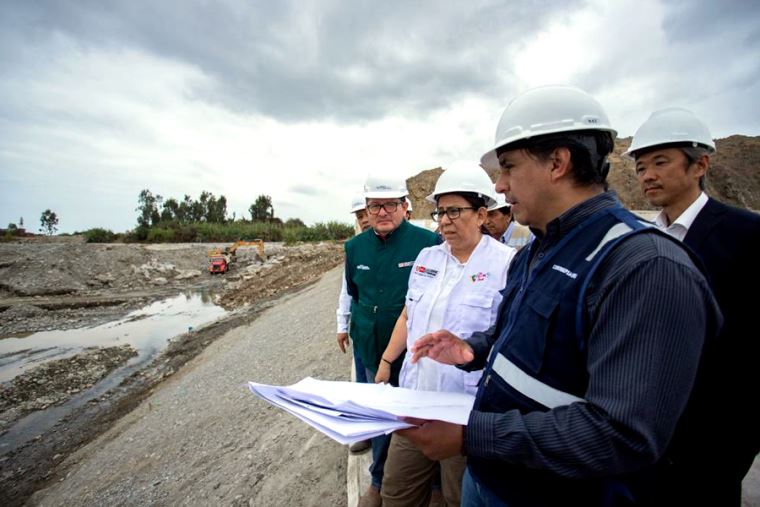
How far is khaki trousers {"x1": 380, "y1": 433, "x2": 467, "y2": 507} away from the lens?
2133mm

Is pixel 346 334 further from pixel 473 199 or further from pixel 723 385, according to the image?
pixel 723 385

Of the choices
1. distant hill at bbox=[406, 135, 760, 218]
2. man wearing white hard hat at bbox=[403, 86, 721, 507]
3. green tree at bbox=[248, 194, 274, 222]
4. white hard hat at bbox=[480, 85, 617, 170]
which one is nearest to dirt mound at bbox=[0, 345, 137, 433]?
man wearing white hard hat at bbox=[403, 86, 721, 507]

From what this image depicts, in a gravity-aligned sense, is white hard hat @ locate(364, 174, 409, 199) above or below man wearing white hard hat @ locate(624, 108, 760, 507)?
above

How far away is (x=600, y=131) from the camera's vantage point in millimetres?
1179

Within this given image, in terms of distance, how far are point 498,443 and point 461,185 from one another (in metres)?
1.60

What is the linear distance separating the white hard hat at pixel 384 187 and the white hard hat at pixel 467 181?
0.83 m

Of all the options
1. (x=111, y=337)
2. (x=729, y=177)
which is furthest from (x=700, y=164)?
(x=729, y=177)

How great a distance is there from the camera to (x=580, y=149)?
3.76 ft

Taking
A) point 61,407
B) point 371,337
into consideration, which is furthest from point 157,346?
point 371,337

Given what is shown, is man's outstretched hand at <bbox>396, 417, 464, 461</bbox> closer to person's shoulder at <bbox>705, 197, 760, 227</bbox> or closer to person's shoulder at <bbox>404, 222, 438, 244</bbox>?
person's shoulder at <bbox>705, 197, 760, 227</bbox>

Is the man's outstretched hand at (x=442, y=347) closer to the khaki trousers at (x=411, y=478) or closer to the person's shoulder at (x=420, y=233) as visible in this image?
the khaki trousers at (x=411, y=478)

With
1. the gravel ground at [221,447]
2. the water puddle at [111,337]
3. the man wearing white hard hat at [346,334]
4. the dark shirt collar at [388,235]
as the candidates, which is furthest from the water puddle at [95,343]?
the dark shirt collar at [388,235]

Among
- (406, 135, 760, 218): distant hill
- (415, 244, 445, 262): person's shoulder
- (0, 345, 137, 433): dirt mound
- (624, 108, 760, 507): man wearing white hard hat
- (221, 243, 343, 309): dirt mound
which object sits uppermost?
(406, 135, 760, 218): distant hill

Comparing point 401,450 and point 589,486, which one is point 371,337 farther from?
point 589,486
